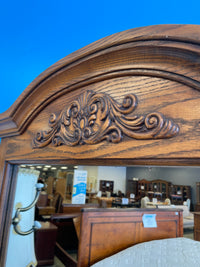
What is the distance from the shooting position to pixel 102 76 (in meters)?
0.48

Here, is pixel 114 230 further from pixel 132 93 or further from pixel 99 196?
pixel 99 196

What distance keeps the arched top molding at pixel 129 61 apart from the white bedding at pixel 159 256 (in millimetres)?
938

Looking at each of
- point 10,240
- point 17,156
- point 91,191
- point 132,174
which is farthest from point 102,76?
point 132,174

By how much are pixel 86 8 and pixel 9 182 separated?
3.07 ft

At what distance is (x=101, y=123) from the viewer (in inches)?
18.0

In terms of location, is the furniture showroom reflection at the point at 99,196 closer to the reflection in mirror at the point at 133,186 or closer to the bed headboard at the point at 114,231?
the reflection in mirror at the point at 133,186

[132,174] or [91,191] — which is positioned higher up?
[132,174]

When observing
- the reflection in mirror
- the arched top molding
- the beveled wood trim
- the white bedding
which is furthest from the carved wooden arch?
the reflection in mirror

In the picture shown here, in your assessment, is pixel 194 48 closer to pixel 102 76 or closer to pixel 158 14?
pixel 102 76

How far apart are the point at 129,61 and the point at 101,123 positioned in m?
0.14

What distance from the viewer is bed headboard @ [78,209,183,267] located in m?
1.47

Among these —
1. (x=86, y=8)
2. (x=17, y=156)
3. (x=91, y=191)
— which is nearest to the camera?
(x=17, y=156)

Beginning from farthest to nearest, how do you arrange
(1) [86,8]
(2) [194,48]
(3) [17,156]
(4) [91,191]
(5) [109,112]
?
(4) [91,191] < (1) [86,8] < (3) [17,156] < (5) [109,112] < (2) [194,48]

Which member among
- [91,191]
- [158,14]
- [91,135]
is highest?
[158,14]
